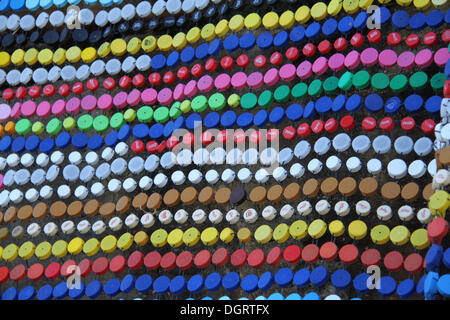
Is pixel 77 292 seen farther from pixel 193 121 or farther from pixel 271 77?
pixel 271 77

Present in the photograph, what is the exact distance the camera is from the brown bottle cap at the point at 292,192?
4531mm

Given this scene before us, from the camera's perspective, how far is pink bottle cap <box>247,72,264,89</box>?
16.4 ft

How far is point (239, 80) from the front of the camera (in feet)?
16.6

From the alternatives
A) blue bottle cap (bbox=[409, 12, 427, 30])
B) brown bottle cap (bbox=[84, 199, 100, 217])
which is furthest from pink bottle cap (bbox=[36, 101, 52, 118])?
blue bottle cap (bbox=[409, 12, 427, 30])

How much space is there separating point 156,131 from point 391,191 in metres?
1.77

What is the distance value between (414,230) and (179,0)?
2.51 meters

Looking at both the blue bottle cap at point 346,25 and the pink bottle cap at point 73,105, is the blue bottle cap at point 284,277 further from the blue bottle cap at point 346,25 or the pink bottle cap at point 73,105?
the pink bottle cap at point 73,105

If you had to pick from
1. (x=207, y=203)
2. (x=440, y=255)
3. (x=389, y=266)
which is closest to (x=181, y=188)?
(x=207, y=203)

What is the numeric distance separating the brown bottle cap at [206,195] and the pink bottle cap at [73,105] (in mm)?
1352

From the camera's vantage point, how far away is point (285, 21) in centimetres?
506

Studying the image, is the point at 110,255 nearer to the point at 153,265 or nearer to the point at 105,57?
the point at 153,265

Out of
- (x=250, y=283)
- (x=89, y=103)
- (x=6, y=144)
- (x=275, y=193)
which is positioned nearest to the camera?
(x=250, y=283)

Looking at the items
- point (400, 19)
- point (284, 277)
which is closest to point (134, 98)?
point (284, 277)

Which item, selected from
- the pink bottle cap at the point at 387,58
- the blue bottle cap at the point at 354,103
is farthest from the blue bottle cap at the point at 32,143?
the pink bottle cap at the point at 387,58
